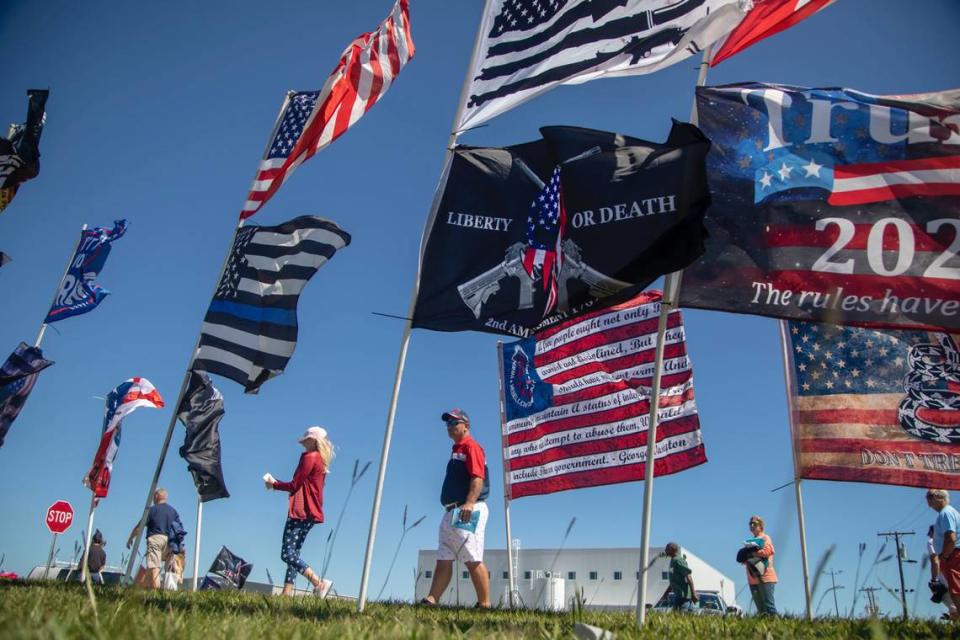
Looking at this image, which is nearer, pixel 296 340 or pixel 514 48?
pixel 514 48

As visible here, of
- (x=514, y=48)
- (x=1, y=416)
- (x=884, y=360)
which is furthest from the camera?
(x=1, y=416)

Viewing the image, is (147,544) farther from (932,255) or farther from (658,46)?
(932,255)

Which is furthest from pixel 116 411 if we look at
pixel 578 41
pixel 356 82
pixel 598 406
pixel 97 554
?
pixel 578 41

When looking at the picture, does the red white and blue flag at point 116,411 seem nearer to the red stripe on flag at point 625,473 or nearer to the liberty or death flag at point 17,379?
the liberty or death flag at point 17,379

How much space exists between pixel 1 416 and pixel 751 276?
1152cm

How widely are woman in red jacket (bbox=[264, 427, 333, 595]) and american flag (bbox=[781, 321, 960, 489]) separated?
5.54 meters

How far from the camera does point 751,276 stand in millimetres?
5363

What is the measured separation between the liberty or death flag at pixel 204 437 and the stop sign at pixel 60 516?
469 inches

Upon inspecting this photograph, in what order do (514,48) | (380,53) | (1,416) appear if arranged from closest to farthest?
1. (514,48)
2. (380,53)
3. (1,416)

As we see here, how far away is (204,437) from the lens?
9344 mm

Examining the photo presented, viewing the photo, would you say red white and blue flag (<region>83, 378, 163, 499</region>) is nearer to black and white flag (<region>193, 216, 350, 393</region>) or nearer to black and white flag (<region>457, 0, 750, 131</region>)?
black and white flag (<region>193, 216, 350, 393</region>)

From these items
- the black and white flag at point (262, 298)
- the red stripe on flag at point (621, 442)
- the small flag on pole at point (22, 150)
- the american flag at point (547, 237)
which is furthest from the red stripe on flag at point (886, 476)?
the small flag on pole at point (22, 150)

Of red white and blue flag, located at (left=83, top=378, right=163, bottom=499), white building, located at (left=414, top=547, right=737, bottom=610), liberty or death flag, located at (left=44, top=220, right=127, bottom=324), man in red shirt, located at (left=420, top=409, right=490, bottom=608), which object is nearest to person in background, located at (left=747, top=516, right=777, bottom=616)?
man in red shirt, located at (left=420, top=409, right=490, bottom=608)

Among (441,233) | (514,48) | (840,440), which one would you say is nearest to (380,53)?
(514,48)
